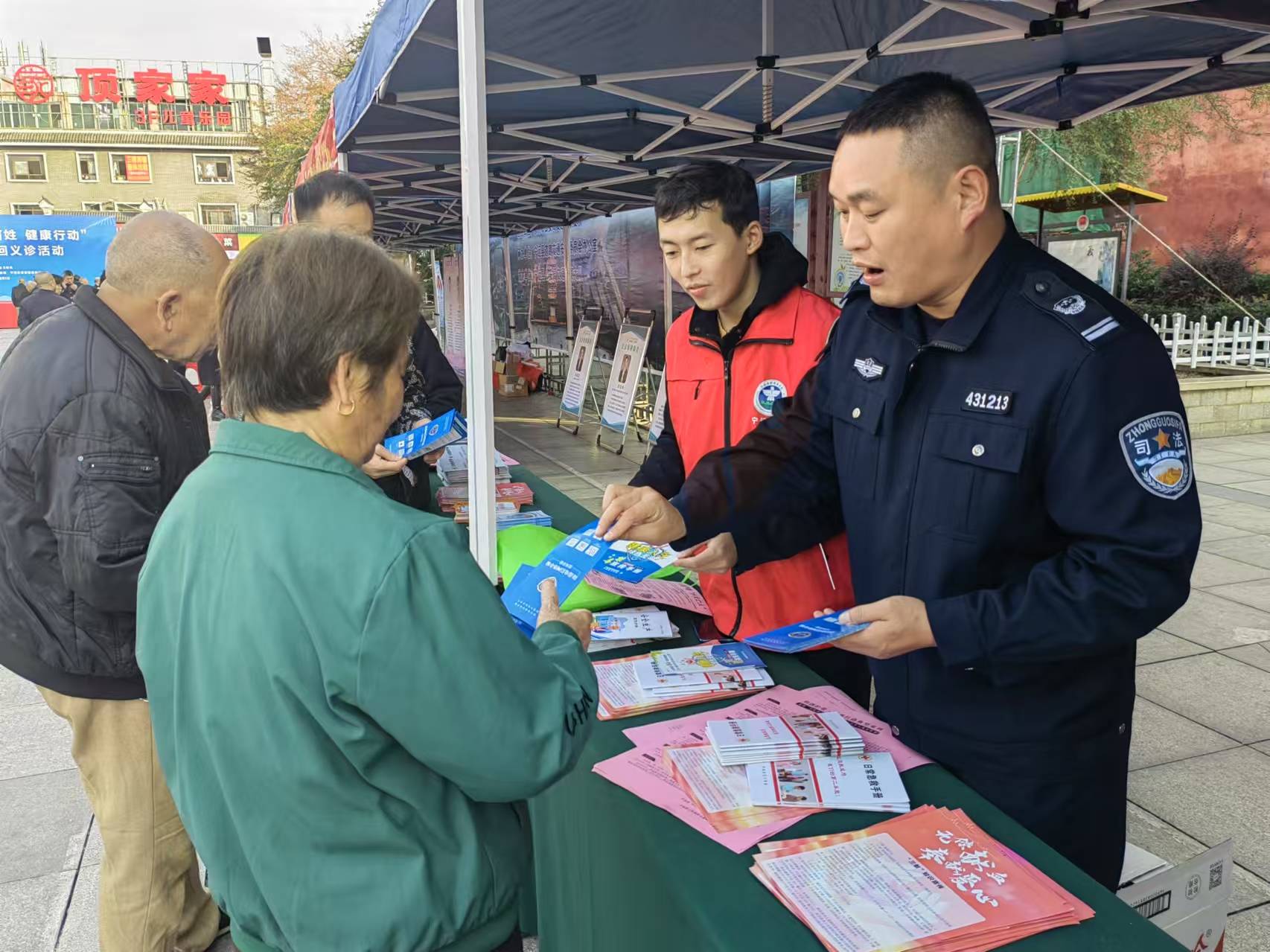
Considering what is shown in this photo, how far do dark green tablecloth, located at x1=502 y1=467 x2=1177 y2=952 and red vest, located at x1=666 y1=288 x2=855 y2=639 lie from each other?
0.28 m

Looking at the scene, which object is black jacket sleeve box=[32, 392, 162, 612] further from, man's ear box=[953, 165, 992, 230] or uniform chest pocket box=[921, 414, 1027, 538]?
man's ear box=[953, 165, 992, 230]

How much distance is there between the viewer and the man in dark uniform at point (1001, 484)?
131cm

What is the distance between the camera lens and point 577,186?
8719 mm

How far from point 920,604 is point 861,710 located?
0.38m

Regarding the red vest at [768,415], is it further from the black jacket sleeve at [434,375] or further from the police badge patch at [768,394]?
the black jacket sleeve at [434,375]

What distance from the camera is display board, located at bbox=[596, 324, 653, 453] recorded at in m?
8.95

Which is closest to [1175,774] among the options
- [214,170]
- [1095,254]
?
[1095,254]

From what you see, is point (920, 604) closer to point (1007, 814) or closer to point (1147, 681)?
point (1007, 814)

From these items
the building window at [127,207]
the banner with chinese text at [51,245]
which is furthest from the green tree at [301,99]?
the building window at [127,207]

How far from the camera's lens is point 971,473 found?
142cm

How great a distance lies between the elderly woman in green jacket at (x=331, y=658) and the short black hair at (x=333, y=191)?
201cm

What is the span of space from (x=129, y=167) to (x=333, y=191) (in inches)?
2221

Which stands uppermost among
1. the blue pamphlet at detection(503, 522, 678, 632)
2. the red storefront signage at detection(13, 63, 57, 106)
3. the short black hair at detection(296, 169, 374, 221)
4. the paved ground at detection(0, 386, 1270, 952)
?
the red storefront signage at detection(13, 63, 57, 106)

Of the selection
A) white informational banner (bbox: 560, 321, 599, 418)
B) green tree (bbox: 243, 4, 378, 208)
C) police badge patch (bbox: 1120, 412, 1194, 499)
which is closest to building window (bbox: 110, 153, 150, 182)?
green tree (bbox: 243, 4, 378, 208)
